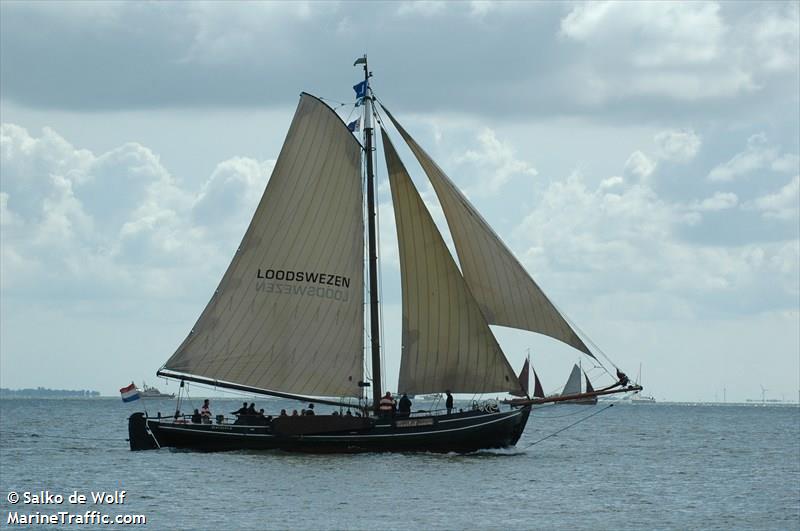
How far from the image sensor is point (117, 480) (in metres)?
54.6

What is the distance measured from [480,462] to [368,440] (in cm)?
490

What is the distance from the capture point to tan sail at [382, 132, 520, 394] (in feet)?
192

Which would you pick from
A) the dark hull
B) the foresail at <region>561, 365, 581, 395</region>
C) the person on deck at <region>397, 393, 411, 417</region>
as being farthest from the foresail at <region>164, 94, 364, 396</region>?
the foresail at <region>561, 365, 581, 395</region>

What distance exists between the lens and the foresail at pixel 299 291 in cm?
5981

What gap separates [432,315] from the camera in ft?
193

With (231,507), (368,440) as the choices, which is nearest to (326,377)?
(368,440)

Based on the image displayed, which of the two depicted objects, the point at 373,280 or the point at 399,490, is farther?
the point at 373,280

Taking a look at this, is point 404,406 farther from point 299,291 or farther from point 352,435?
point 299,291

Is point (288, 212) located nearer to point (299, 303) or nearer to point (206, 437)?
point (299, 303)

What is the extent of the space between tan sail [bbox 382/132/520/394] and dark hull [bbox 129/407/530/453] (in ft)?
5.18

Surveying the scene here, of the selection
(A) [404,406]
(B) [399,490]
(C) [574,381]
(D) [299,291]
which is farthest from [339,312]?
(C) [574,381]

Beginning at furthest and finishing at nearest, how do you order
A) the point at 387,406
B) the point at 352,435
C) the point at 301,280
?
the point at 301,280 < the point at 387,406 < the point at 352,435

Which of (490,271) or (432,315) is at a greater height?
(490,271)

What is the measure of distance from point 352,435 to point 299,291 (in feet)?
21.9
